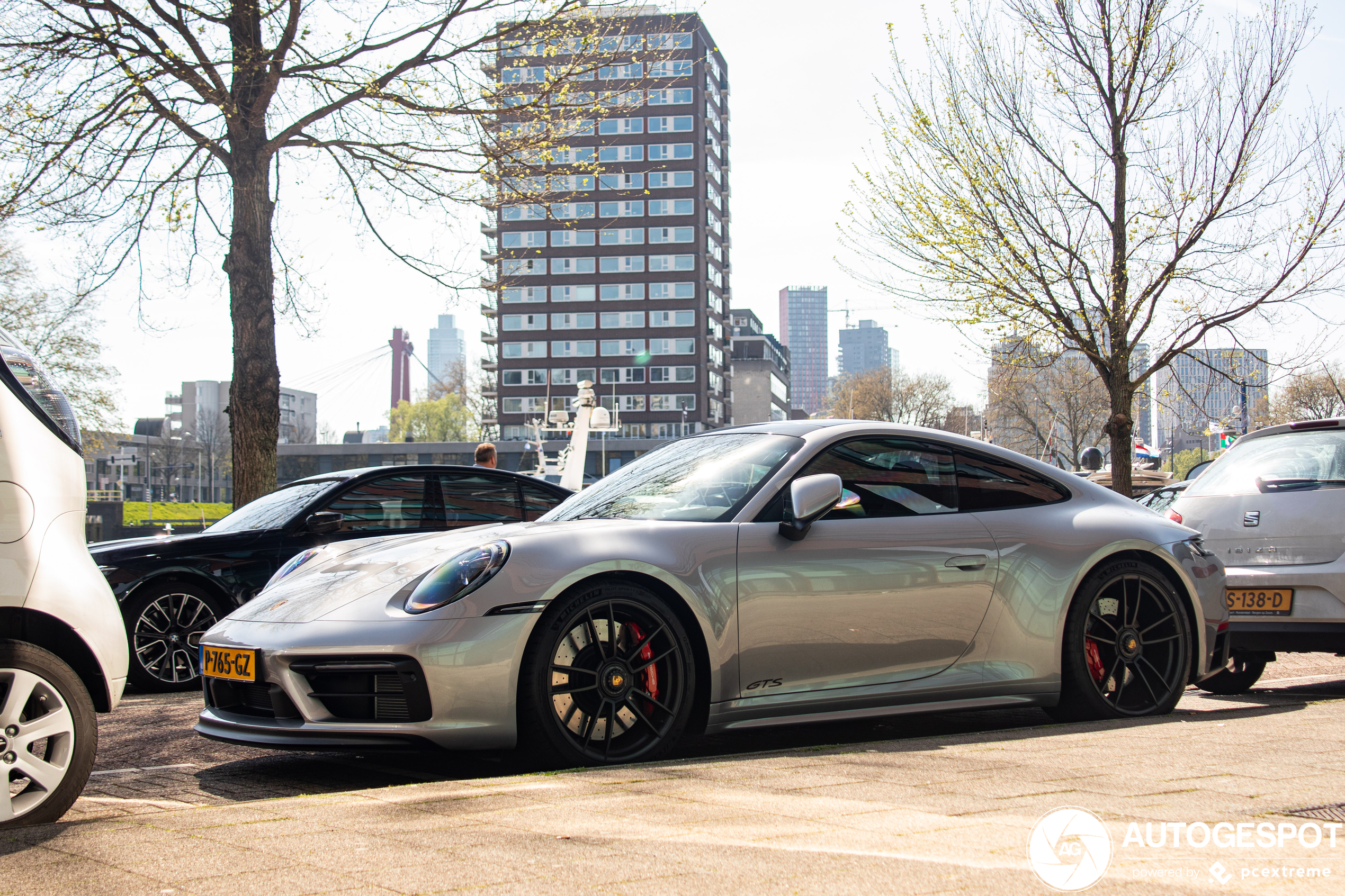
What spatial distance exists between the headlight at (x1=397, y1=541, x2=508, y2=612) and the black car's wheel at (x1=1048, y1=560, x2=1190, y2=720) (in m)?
2.65

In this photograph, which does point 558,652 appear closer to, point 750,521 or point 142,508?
point 750,521

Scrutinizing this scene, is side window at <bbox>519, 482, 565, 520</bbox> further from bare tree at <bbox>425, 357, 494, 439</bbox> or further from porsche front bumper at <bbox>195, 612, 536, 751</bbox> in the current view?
bare tree at <bbox>425, 357, 494, 439</bbox>

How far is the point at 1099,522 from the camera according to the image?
5336 millimetres

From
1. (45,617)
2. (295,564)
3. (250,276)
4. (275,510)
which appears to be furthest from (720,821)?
(250,276)

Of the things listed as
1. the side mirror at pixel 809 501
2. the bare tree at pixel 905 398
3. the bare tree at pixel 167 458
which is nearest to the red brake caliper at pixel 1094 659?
the side mirror at pixel 809 501

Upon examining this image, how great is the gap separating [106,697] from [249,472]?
9438 millimetres

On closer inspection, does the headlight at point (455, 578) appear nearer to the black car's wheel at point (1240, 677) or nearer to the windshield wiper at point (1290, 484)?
the windshield wiper at point (1290, 484)

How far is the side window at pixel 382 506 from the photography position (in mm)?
8188

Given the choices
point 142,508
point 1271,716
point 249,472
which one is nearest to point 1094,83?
point 249,472

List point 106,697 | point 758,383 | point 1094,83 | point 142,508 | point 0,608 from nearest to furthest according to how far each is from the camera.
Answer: point 0,608
point 106,697
point 1094,83
point 142,508
point 758,383

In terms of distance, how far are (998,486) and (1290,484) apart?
237 centimetres

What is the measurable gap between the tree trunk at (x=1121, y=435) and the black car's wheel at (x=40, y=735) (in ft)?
51.9

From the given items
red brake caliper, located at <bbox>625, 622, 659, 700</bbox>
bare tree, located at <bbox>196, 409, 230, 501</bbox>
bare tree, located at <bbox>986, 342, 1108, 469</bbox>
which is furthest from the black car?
bare tree, located at <bbox>196, 409, 230, 501</bbox>

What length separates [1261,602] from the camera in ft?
21.0
